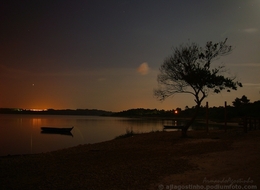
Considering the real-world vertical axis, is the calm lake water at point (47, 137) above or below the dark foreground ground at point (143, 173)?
below

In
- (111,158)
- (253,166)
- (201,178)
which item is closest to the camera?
(201,178)

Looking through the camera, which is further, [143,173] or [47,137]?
[47,137]

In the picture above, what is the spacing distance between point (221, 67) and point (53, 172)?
48.3 feet

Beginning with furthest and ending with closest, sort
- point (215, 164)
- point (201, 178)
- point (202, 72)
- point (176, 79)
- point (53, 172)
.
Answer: point (176, 79)
point (202, 72)
point (53, 172)
point (215, 164)
point (201, 178)

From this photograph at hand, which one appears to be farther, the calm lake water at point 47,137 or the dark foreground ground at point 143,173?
the calm lake water at point 47,137

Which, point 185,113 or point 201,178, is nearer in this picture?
point 201,178

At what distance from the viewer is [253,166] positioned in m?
8.15

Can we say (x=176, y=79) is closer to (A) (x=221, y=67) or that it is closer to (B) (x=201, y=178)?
(A) (x=221, y=67)

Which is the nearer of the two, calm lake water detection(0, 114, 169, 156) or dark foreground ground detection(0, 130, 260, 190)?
dark foreground ground detection(0, 130, 260, 190)

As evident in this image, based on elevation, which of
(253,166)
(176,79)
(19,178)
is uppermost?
(176,79)

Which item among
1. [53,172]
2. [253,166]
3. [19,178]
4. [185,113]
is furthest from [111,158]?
[185,113]

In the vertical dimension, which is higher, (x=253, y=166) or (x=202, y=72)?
(x=202, y=72)

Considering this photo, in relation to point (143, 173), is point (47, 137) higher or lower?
lower

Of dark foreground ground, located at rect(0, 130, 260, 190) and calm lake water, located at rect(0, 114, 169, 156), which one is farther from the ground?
dark foreground ground, located at rect(0, 130, 260, 190)
